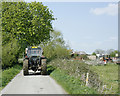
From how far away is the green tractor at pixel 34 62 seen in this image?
22.7 m

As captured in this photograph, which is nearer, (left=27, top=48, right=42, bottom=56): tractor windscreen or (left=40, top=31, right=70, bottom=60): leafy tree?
(left=27, top=48, right=42, bottom=56): tractor windscreen

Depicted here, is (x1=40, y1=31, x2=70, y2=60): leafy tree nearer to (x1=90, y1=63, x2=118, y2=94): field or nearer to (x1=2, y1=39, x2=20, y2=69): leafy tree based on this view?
(x1=2, y1=39, x2=20, y2=69): leafy tree

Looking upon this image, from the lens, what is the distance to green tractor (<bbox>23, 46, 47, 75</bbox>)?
22.7m

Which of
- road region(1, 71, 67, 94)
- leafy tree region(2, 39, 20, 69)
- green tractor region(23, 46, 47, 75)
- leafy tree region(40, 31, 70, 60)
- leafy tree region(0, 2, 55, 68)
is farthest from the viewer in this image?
leafy tree region(40, 31, 70, 60)

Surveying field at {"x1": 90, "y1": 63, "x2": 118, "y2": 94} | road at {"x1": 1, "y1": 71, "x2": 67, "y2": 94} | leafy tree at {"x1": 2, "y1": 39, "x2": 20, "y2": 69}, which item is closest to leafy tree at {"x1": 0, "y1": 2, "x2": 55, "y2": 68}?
leafy tree at {"x1": 2, "y1": 39, "x2": 20, "y2": 69}

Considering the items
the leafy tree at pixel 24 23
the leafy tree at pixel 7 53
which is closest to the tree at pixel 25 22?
the leafy tree at pixel 24 23

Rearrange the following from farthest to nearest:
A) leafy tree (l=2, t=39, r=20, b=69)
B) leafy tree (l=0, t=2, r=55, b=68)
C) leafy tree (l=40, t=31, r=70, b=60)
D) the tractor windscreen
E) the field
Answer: leafy tree (l=40, t=31, r=70, b=60) < leafy tree (l=0, t=2, r=55, b=68) < leafy tree (l=2, t=39, r=20, b=69) < the tractor windscreen < the field

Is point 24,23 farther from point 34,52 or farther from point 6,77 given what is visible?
point 6,77

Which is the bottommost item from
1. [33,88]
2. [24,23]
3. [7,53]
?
[33,88]

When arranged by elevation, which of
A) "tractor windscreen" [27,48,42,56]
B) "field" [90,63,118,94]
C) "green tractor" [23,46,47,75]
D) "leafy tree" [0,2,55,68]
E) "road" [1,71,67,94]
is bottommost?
"field" [90,63,118,94]

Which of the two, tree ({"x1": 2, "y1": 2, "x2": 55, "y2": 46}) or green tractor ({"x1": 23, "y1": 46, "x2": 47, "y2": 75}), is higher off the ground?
tree ({"x1": 2, "y1": 2, "x2": 55, "y2": 46})

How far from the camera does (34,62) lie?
24047 mm

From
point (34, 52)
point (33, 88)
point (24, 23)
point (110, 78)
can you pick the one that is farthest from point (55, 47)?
point (33, 88)

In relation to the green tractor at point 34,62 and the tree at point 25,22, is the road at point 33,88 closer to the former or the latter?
the green tractor at point 34,62
